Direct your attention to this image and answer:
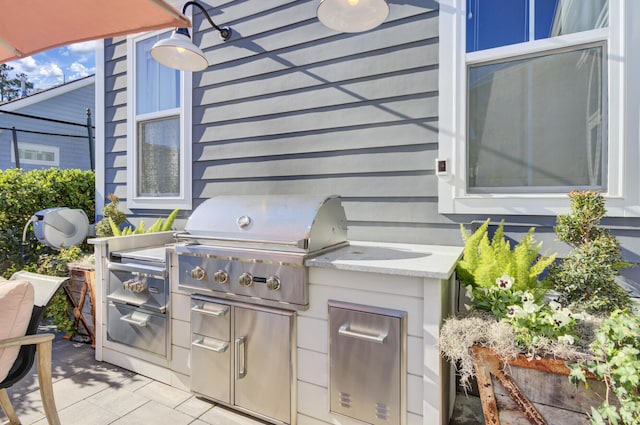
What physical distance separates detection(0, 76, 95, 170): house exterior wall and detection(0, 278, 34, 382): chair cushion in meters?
7.95

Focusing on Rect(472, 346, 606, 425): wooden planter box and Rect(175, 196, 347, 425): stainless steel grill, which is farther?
Rect(175, 196, 347, 425): stainless steel grill

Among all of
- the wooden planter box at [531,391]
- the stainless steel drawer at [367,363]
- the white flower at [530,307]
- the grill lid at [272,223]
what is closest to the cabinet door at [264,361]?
the stainless steel drawer at [367,363]

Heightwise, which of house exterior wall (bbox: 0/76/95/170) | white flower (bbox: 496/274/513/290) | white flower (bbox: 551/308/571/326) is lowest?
white flower (bbox: 551/308/571/326)

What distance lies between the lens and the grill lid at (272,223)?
6.44ft

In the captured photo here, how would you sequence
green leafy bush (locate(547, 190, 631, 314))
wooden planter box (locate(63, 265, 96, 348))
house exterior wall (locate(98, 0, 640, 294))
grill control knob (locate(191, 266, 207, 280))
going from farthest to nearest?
1. wooden planter box (locate(63, 265, 96, 348))
2. house exterior wall (locate(98, 0, 640, 294))
3. grill control knob (locate(191, 266, 207, 280))
4. green leafy bush (locate(547, 190, 631, 314))

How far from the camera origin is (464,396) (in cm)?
232

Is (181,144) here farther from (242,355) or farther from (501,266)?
(501,266)

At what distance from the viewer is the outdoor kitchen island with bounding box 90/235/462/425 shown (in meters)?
1.63

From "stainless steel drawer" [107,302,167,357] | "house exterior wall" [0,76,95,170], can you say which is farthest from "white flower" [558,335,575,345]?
"house exterior wall" [0,76,95,170]

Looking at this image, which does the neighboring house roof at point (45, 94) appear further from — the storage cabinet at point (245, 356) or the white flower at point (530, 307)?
the white flower at point (530, 307)

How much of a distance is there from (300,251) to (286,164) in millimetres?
1333

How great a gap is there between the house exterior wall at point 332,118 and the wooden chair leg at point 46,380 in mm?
1877

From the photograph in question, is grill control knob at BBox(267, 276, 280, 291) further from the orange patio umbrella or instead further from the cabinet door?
the orange patio umbrella

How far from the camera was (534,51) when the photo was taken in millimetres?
2189
